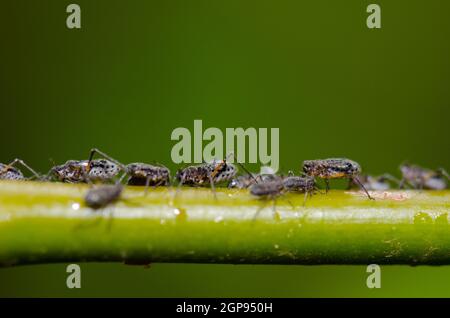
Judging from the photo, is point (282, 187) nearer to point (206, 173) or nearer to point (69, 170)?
point (206, 173)

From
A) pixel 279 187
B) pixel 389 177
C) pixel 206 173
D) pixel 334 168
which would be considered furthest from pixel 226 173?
pixel 389 177

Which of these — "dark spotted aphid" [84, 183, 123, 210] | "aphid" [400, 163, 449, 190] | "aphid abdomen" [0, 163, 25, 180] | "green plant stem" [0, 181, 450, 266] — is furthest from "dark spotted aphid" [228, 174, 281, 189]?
"aphid" [400, 163, 449, 190]

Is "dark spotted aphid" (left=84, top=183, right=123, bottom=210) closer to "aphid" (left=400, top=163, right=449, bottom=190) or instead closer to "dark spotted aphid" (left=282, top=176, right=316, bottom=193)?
"dark spotted aphid" (left=282, top=176, right=316, bottom=193)

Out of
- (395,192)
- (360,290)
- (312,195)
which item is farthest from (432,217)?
(360,290)

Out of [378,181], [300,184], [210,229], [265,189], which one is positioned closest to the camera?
[210,229]

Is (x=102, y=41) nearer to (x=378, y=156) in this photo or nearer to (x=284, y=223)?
(x=378, y=156)

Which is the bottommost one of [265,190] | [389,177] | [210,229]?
[389,177]
